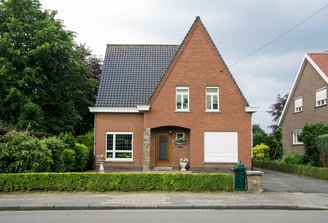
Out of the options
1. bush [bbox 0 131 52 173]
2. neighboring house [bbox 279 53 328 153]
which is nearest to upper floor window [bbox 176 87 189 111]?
neighboring house [bbox 279 53 328 153]

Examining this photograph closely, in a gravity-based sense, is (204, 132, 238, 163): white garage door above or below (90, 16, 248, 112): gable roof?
below

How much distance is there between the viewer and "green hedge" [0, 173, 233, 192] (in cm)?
1652

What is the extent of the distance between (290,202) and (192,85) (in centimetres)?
1404

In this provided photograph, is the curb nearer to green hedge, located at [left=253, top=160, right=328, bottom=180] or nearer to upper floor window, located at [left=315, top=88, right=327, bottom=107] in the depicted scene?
green hedge, located at [left=253, top=160, right=328, bottom=180]

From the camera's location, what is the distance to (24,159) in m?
17.9

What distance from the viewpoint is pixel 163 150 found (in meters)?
27.7

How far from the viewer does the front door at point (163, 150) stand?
90.6 ft

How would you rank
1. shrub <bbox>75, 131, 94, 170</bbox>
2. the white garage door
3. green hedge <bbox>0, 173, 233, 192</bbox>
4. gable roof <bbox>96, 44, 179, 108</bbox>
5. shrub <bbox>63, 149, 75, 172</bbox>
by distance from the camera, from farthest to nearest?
gable roof <bbox>96, 44, 179, 108</bbox>, shrub <bbox>75, 131, 94, 170</bbox>, the white garage door, shrub <bbox>63, 149, 75, 172</bbox>, green hedge <bbox>0, 173, 233, 192</bbox>
